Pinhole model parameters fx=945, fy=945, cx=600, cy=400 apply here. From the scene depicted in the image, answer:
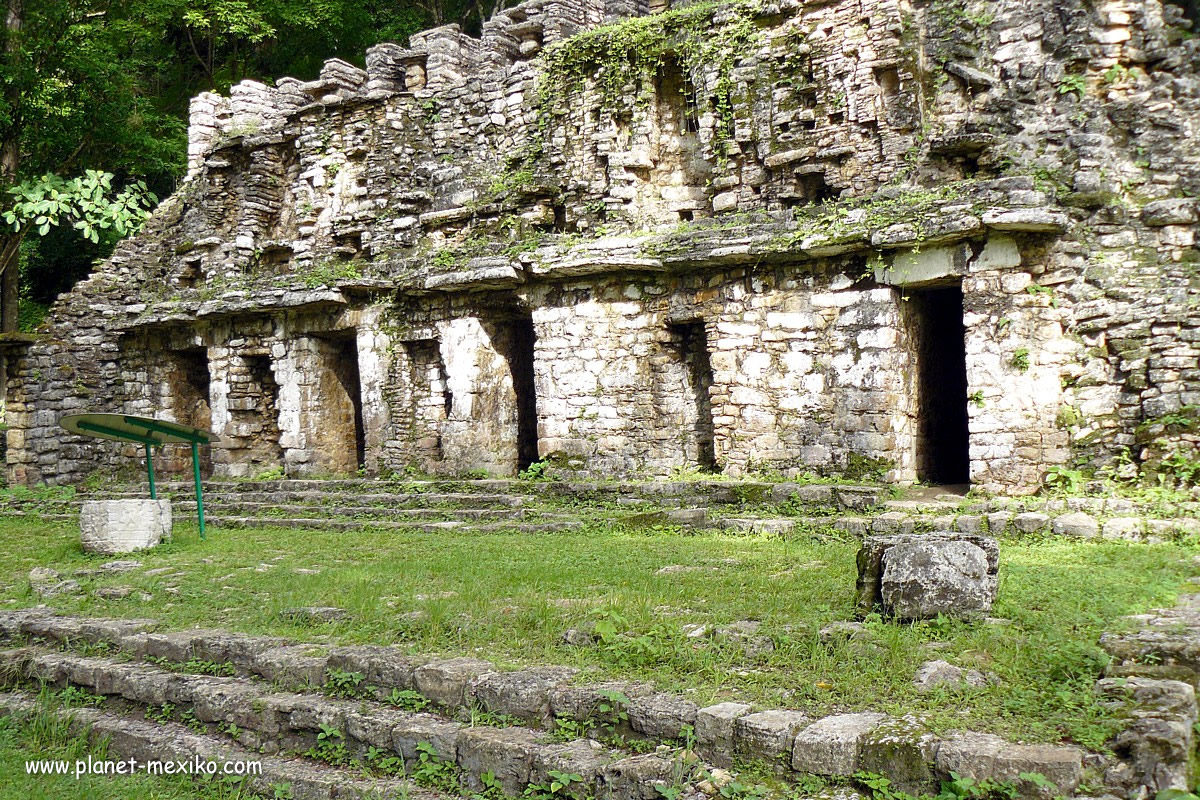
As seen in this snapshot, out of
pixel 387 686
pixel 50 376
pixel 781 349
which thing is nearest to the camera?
pixel 387 686

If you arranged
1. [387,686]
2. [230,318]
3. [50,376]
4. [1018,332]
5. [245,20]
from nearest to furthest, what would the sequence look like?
[387,686]
[1018,332]
[230,318]
[50,376]
[245,20]

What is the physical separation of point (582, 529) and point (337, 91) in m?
11.7

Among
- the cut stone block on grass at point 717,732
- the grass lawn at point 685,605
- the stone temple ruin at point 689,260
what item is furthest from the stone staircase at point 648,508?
the cut stone block on grass at point 717,732

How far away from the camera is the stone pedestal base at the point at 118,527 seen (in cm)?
1044

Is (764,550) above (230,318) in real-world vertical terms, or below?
below

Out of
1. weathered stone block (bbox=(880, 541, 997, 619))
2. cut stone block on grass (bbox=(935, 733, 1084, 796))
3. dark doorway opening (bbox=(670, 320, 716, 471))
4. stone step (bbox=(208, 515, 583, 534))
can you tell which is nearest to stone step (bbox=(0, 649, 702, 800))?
cut stone block on grass (bbox=(935, 733, 1084, 796))

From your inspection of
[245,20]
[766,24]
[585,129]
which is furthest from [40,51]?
[766,24]

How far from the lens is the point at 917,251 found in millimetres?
10945

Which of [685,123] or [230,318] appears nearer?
[685,123]

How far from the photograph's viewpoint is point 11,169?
20.2 meters

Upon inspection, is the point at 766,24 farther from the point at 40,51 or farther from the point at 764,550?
the point at 40,51

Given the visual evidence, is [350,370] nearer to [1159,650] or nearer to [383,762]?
[383,762]

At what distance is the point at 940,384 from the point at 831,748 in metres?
9.33

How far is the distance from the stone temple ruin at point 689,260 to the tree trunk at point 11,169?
112 inches
